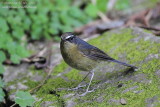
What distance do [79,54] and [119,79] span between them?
755 millimetres

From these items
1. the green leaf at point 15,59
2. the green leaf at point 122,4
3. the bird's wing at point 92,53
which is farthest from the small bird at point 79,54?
the green leaf at point 122,4

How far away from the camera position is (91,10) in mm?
8445

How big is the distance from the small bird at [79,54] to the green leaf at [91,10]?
374 centimetres

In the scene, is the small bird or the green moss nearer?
the small bird

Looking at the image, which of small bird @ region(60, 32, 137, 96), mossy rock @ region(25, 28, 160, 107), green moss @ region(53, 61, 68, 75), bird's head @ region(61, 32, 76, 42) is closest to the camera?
mossy rock @ region(25, 28, 160, 107)

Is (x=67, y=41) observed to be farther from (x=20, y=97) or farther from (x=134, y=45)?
(x=134, y=45)

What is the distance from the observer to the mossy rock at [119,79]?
12.6 feet

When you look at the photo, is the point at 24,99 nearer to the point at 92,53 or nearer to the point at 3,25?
the point at 92,53

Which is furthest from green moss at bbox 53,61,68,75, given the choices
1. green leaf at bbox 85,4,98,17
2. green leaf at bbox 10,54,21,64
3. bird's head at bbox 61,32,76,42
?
green leaf at bbox 85,4,98,17

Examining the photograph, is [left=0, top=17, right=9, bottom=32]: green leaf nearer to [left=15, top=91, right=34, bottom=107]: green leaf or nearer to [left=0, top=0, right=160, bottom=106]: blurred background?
[left=0, top=0, right=160, bottom=106]: blurred background

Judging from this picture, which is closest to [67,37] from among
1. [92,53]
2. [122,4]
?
[92,53]

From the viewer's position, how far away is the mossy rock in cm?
385

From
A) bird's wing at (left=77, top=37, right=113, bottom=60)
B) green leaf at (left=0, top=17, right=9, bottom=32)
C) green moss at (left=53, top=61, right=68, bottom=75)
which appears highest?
green leaf at (left=0, top=17, right=9, bottom=32)

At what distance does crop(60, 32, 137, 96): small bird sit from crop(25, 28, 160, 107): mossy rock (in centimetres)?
24
